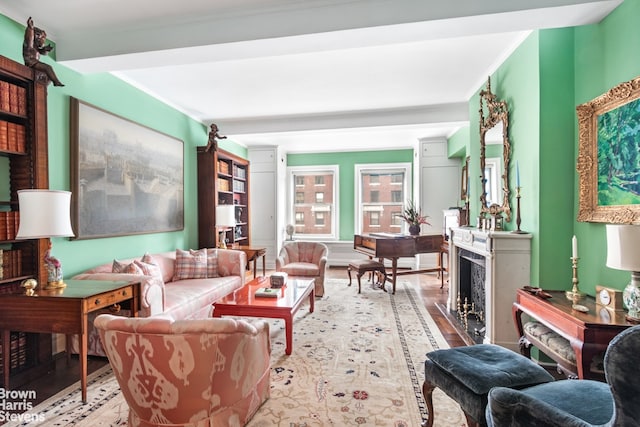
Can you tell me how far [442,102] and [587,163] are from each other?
2510 millimetres

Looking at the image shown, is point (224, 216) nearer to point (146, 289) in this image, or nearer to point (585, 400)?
point (146, 289)

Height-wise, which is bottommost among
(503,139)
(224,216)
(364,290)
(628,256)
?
(364,290)

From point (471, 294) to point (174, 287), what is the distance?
11.7 ft

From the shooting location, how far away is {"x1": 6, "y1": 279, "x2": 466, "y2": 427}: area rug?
73.0 inches

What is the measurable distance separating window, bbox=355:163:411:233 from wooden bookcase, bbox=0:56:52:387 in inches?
225

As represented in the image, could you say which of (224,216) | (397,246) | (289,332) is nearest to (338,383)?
(289,332)

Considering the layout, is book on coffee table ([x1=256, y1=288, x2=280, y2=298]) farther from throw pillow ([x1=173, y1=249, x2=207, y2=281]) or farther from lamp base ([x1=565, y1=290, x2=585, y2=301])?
lamp base ([x1=565, y1=290, x2=585, y2=301])

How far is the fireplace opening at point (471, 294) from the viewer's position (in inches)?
126

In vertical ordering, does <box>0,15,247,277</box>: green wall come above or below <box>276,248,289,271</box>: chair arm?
above

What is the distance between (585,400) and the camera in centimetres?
125

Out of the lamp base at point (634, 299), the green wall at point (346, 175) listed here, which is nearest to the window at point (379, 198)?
the green wall at point (346, 175)

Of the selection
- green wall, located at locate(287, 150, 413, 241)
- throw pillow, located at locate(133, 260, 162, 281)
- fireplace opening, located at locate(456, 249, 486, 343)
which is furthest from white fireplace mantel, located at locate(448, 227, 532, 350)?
green wall, located at locate(287, 150, 413, 241)

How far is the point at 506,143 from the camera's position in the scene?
3.01 metres

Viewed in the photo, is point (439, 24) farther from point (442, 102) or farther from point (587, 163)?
point (442, 102)
